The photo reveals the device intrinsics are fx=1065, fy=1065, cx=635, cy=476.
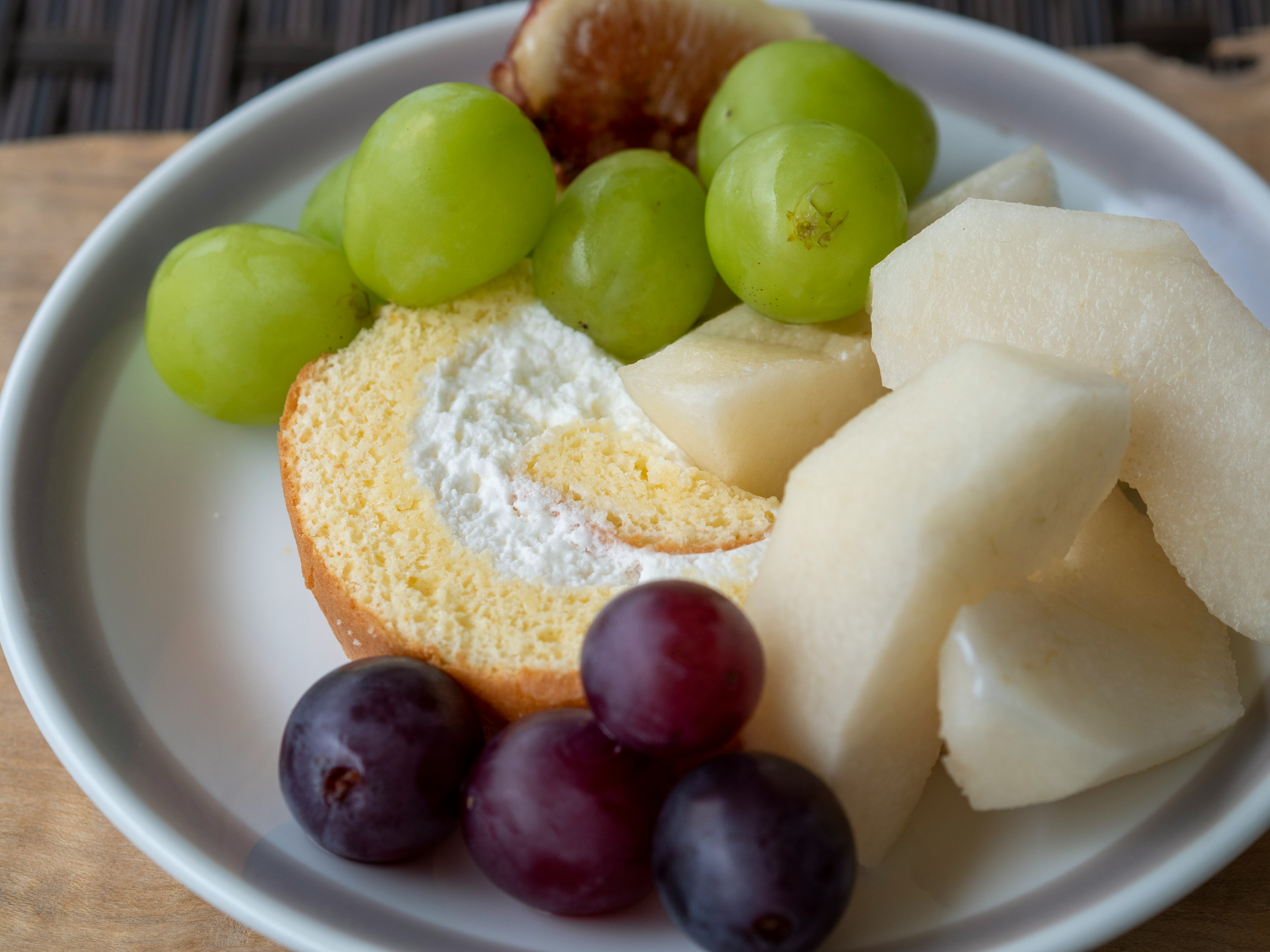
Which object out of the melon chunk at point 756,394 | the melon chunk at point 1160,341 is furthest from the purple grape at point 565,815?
the melon chunk at point 1160,341

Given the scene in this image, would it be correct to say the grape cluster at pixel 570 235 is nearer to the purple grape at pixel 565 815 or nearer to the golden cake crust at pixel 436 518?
the golden cake crust at pixel 436 518

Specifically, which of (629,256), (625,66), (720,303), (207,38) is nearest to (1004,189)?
(720,303)

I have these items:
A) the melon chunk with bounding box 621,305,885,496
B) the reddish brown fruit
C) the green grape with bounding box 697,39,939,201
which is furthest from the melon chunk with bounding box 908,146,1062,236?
the reddish brown fruit

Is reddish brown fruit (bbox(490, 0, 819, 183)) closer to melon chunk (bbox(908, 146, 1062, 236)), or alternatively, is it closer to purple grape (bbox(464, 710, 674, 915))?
melon chunk (bbox(908, 146, 1062, 236))

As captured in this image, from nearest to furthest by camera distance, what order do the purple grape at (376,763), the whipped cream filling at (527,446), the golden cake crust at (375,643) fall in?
the purple grape at (376,763), the golden cake crust at (375,643), the whipped cream filling at (527,446)

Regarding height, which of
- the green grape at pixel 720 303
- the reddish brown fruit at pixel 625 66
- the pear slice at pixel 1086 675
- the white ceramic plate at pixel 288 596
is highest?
the reddish brown fruit at pixel 625 66

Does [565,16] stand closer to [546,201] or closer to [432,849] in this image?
[546,201]
